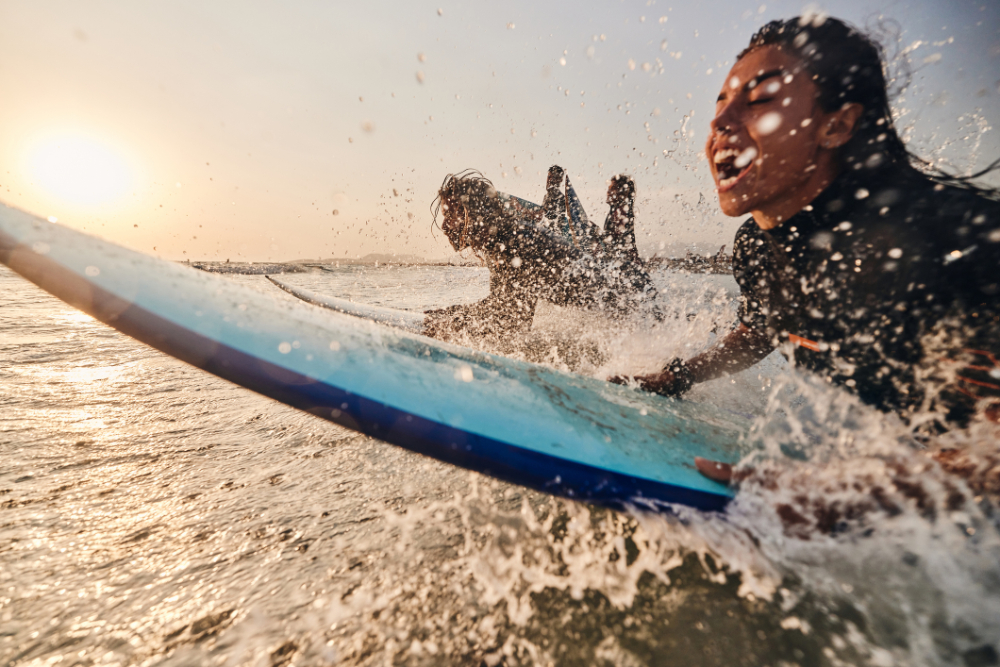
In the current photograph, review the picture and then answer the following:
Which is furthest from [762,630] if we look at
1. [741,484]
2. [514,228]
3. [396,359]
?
[514,228]

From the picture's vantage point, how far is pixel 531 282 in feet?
10.4

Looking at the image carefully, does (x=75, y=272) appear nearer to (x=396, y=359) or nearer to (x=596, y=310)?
(x=396, y=359)

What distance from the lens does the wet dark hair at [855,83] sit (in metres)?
1.03

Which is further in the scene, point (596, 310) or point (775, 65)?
point (596, 310)

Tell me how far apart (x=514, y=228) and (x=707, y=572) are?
2519 mm

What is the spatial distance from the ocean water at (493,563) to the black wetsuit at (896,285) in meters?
0.12

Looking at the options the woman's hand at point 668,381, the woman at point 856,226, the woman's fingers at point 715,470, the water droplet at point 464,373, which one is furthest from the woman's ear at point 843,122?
the water droplet at point 464,373

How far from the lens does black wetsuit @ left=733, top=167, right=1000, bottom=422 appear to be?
0.80 metres

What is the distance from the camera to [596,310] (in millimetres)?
3582

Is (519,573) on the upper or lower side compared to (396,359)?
lower

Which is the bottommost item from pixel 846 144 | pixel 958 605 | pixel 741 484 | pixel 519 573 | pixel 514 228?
pixel 519 573

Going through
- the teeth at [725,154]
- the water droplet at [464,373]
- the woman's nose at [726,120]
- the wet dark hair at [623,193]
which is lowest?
the water droplet at [464,373]

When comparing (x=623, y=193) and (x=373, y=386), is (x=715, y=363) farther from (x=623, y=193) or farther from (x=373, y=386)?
(x=623, y=193)

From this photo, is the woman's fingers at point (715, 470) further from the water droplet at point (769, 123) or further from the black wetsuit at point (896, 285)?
the water droplet at point (769, 123)
